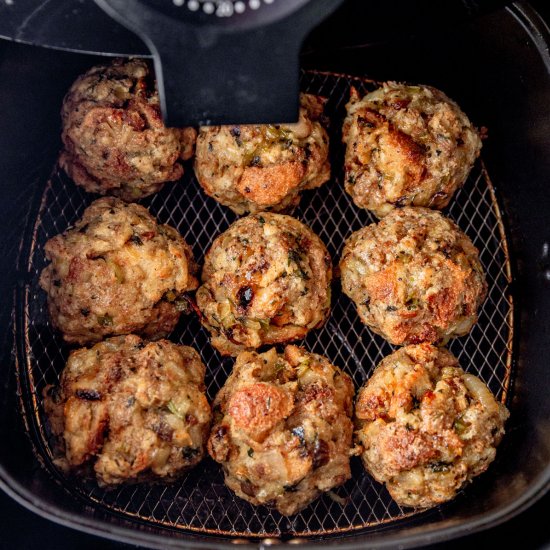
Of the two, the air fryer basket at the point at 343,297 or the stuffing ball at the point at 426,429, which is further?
the air fryer basket at the point at 343,297

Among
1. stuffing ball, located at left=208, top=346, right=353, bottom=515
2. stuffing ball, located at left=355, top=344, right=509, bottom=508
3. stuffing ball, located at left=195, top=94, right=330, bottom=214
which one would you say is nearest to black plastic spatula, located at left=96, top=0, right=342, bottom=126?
stuffing ball, located at left=195, top=94, right=330, bottom=214

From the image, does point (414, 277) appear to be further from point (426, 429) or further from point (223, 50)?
point (223, 50)

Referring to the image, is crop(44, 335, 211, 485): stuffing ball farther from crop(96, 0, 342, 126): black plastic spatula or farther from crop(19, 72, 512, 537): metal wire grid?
crop(96, 0, 342, 126): black plastic spatula

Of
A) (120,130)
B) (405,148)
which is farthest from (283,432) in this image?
(120,130)

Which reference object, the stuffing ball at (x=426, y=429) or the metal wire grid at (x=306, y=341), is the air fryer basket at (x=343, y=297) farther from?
the stuffing ball at (x=426, y=429)

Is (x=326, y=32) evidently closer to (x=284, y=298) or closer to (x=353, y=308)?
(x=284, y=298)

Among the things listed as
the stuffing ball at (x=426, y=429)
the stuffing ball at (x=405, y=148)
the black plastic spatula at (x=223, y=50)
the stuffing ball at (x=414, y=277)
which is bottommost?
the stuffing ball at (x=426, y=429)

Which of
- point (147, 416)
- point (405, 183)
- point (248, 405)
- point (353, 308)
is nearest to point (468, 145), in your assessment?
point (405, 183)

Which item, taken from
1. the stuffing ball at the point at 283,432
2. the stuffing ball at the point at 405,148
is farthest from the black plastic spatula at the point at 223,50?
the stuffing ball at the point at 283,432
